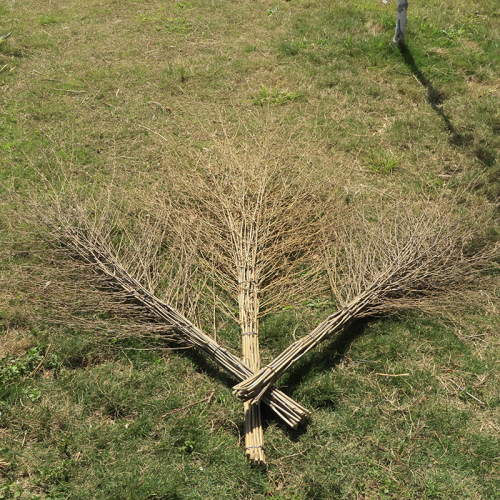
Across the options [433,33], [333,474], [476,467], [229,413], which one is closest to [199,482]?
[229,413]

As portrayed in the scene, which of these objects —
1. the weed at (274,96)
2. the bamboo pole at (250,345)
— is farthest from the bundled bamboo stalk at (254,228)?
the weed at (274,96)

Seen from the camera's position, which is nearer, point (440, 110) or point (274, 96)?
point (440, 110)

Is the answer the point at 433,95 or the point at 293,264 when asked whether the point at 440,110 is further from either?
the point at 293,264

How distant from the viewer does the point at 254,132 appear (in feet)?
15.8

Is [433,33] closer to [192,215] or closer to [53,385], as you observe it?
[192,215]

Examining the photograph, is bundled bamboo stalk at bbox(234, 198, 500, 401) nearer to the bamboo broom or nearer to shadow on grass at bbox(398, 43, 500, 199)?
the bamboo broom

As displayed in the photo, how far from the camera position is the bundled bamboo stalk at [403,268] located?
3188 millimetres

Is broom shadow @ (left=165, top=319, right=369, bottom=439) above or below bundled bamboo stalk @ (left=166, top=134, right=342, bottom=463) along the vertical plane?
below

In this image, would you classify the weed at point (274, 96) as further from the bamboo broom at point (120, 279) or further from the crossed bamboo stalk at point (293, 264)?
the bamboo broom at point (120, 279)

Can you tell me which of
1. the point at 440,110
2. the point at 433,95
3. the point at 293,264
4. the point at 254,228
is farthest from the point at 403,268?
the point at 433,95

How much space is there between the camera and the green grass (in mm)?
2637

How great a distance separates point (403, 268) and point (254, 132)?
7.36ft

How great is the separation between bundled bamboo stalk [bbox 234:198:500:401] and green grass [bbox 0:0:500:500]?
159 millimetres

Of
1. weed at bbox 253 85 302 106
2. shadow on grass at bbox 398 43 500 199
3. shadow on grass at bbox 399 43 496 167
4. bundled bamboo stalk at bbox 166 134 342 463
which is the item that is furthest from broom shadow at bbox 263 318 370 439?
weed at bbox 253 85 302 106
